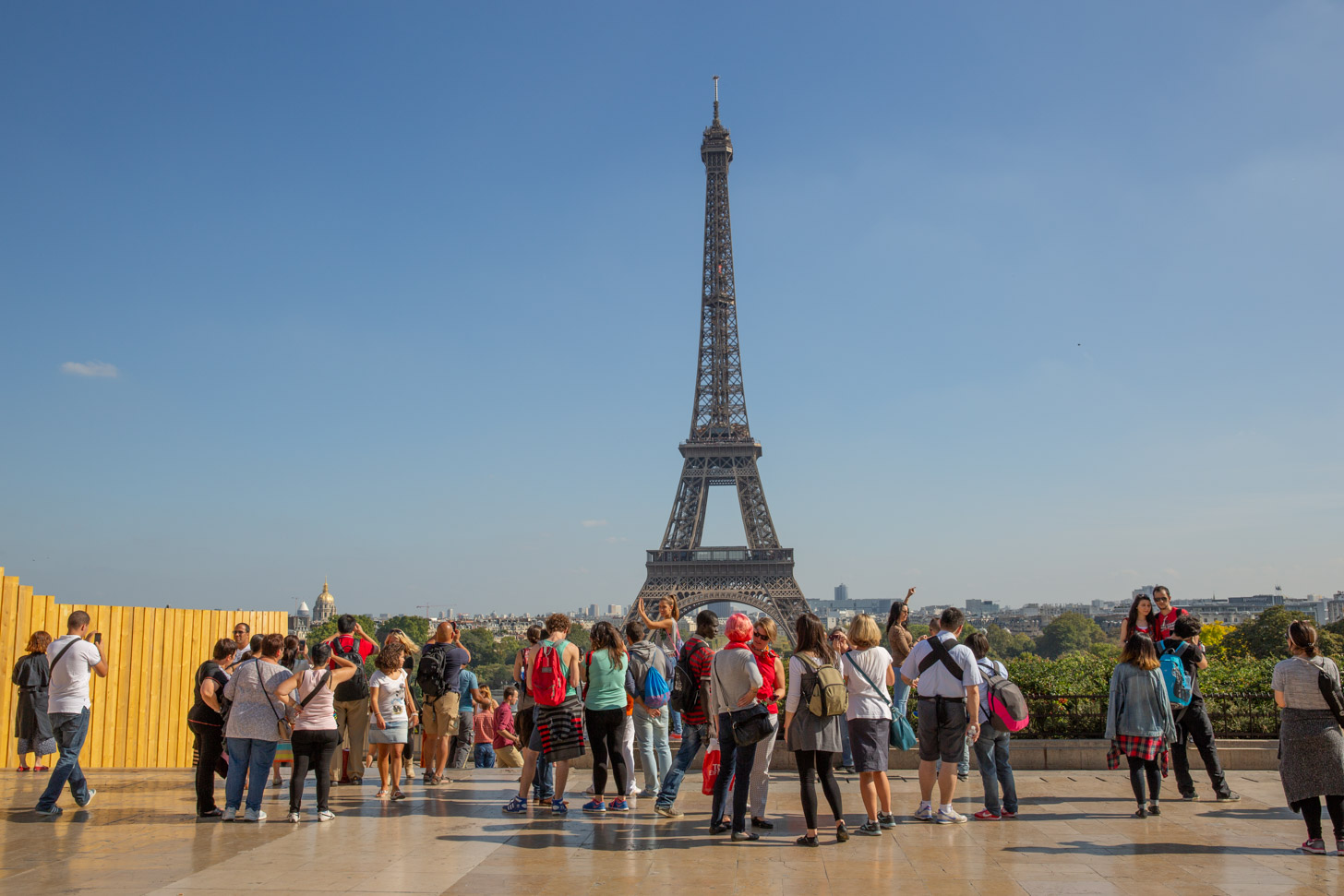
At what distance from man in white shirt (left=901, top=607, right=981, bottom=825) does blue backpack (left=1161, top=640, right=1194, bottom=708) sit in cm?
230

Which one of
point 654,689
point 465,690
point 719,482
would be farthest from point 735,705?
point 719,482

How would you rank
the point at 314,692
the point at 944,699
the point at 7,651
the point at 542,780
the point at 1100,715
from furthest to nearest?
the point at 1100,715
the point at 7,651
the point at 542,780
the point at 314,692
the point at 944,699

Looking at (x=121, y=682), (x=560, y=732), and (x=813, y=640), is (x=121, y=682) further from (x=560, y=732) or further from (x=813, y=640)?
(x=813, y=640)

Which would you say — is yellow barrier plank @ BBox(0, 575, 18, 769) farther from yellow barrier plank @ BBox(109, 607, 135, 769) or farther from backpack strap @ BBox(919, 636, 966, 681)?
backpack strap @ BBox(919, 636, 966, 681)

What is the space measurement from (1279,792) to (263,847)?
9839 mm

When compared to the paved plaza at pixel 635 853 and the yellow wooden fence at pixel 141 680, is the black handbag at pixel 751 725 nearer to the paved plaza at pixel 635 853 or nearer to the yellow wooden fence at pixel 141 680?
the paved plaza at pixel 635 853

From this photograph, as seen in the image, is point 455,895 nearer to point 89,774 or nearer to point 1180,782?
point 1180,782

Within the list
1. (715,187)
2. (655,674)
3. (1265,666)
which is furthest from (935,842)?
(715,187)

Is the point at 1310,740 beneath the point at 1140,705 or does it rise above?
beneath

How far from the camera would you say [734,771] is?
27.6ft

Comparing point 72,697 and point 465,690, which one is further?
point 465,690

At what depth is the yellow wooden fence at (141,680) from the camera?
13.3 meters

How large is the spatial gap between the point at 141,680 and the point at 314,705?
6135 millimetres

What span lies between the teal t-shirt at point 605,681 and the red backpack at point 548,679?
0.27 m
